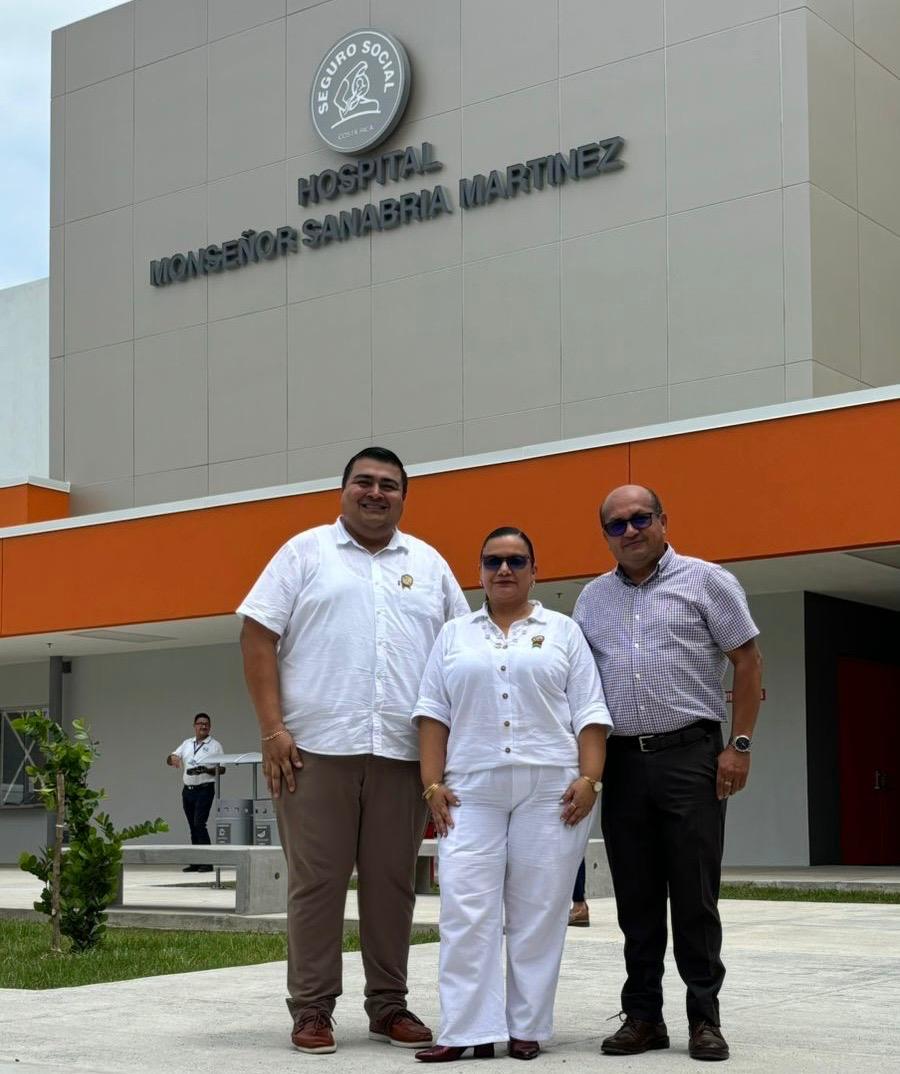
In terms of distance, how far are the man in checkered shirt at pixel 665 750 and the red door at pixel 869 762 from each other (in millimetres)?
14069

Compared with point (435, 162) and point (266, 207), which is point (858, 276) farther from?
point (266, 207)

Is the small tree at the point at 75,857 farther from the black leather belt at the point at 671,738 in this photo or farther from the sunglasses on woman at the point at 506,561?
the black leather belt at the point at 671,738

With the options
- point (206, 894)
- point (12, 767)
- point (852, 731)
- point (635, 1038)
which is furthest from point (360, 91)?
point (635, 1038)

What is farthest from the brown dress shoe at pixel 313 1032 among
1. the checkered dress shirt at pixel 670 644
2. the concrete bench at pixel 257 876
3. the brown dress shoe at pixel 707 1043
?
the concrete bench at pixel 257 876

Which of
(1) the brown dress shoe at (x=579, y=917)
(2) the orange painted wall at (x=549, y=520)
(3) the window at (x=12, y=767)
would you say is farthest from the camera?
(3) the window at (x=12, y=767)

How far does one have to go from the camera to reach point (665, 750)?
5.55m

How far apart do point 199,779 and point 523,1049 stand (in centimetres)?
1461

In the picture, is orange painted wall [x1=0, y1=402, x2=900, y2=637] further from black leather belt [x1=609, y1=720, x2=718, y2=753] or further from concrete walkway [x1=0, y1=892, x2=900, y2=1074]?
black leather belt [x1=609, y1=720, x2=718, y2=753]

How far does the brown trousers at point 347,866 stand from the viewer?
5.77 m

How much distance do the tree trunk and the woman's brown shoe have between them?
4816mm

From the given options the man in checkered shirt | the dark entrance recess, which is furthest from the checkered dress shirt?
the dark entrance recess

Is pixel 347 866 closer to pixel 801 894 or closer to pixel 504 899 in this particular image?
pixel 504 899

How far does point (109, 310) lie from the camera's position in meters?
25.3

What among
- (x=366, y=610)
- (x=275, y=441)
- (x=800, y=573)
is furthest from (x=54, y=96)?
(x=366, y=610)
